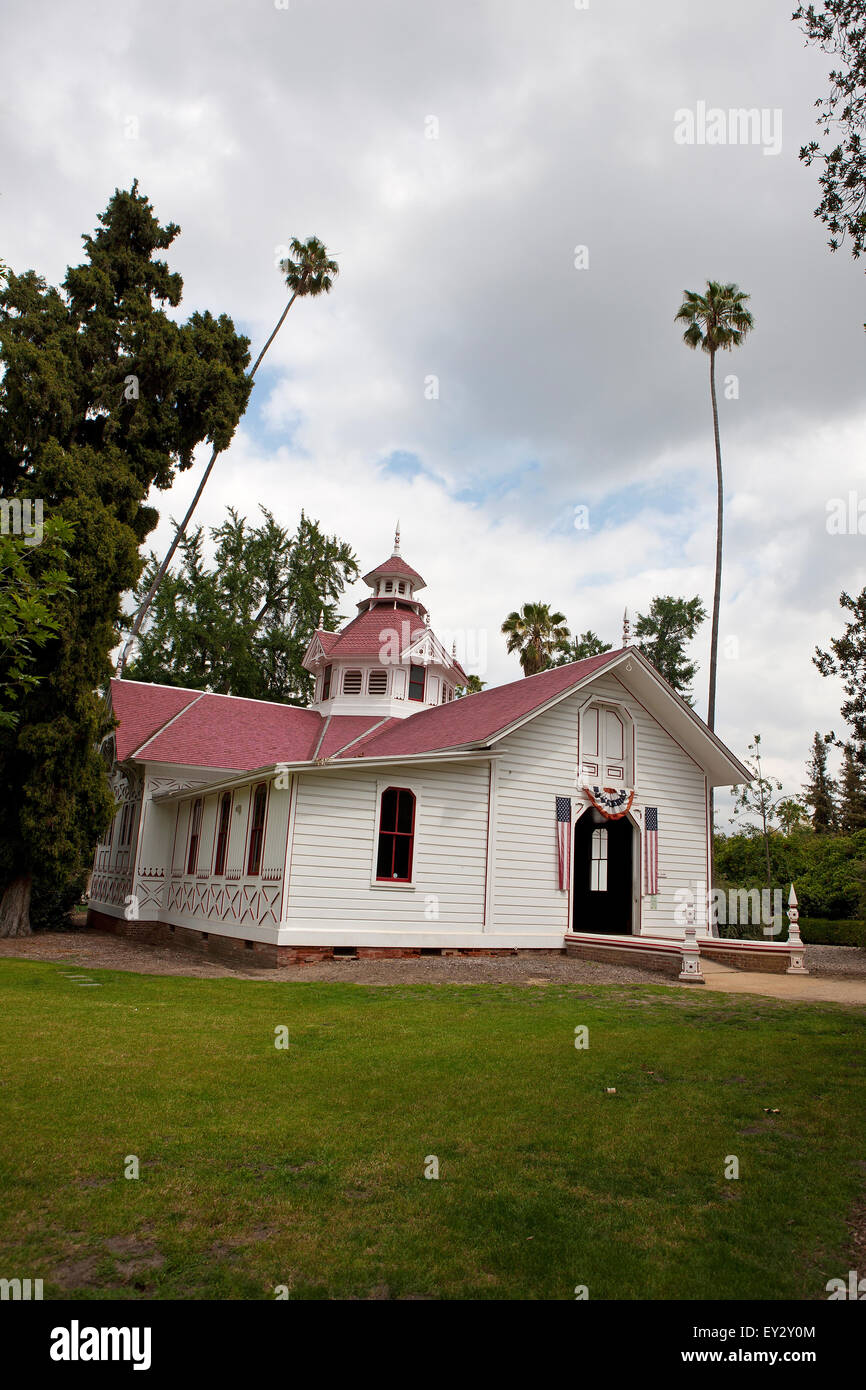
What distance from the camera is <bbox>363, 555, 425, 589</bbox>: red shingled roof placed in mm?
35125

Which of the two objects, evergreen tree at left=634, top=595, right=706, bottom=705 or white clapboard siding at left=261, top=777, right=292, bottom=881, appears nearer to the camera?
white clapboard siding at left=261, top=777, right=292, bottom=881

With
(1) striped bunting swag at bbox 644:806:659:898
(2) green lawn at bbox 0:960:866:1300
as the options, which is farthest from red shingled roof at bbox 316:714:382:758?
(2) green lawn at bbox 0:960:866:1300

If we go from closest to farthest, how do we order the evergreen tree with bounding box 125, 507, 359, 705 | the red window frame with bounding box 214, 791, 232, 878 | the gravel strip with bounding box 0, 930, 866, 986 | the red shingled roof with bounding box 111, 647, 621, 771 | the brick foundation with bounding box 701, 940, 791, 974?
the gravel strip with bounding box 0, 930, 866, 986
the brick foundation with bounding box 701, 940, 791, 974
the red window frame with bounding box 214, 791, 232, 878
the red shingled roof with bounding box 111, 647, 621, 771
the evergreen tree with bounding box 125, 507, 359, 705

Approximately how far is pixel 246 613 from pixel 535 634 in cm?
1571

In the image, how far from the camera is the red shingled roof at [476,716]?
2017 cm

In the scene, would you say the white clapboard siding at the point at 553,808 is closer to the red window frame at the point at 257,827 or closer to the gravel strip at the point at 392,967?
the gravel strip at the point at 392,967

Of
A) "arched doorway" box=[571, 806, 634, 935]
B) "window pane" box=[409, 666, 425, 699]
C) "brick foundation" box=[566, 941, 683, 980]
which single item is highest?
"window pane" box=[409, 666, 425, 699]

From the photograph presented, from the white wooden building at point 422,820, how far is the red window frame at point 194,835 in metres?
0.08

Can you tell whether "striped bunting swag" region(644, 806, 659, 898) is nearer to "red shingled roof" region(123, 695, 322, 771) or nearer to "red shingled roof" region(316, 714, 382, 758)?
"red shingled roof" region(123, 695, 322, 771)

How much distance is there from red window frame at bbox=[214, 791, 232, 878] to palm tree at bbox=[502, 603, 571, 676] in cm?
2487

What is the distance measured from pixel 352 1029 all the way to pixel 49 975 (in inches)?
296

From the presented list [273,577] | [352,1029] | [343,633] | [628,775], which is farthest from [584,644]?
[352,1029]

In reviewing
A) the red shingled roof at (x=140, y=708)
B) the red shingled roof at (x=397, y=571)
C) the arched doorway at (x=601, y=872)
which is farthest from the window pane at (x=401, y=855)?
the red shingled roof at (x=397, y=571)

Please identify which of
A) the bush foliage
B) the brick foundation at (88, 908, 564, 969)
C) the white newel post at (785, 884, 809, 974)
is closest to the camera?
the brick foundation at (88, 908, 564, 969)
